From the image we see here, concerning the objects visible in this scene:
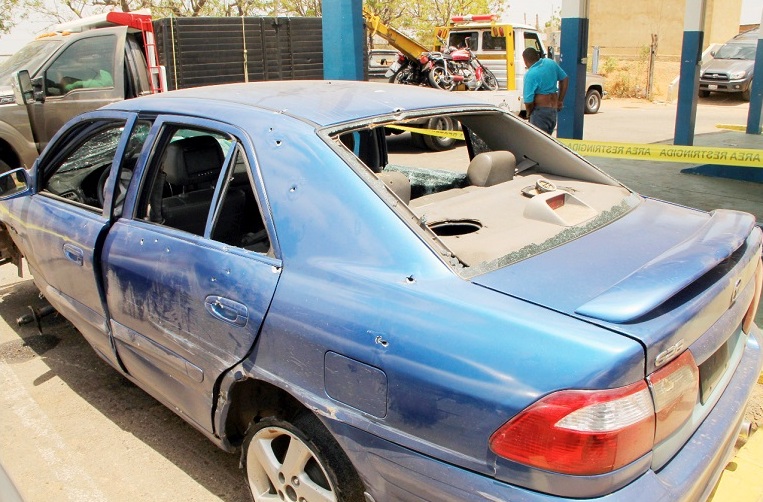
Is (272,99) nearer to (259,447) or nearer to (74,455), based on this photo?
(259,447)

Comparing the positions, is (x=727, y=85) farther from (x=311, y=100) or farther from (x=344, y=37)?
(x=311, y=100)

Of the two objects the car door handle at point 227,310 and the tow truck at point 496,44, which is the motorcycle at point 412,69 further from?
the car door handle at point 227,310

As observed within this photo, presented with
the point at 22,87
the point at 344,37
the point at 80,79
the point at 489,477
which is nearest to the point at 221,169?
the point at 489,477

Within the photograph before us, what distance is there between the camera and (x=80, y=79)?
7.87 metres

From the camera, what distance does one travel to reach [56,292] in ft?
11.6

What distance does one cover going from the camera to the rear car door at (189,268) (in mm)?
2279

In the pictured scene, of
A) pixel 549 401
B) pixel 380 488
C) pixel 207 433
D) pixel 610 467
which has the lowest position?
pixel 207 433

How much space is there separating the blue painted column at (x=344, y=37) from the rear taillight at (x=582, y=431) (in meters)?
6.05

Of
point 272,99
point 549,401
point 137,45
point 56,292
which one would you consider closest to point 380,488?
point 549,401

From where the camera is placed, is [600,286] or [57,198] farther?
[57,198]

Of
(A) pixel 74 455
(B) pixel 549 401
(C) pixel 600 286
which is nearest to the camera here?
(B) pixel 549 401

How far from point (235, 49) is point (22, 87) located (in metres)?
3.07

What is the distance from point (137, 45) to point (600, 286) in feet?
25.5

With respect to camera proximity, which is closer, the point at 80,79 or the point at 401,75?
the point at 80,79
